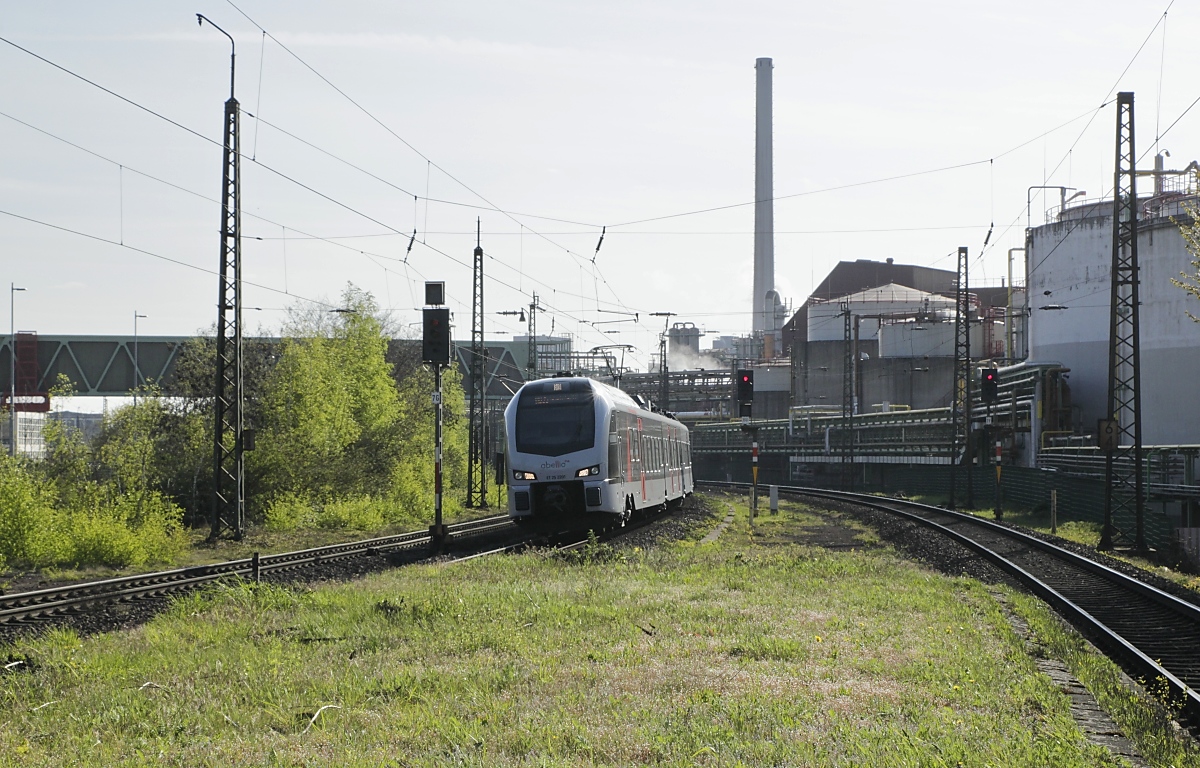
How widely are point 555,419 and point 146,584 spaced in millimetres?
9833

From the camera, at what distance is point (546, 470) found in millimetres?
25453

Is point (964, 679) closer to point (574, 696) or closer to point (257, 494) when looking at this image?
point (574, 696)

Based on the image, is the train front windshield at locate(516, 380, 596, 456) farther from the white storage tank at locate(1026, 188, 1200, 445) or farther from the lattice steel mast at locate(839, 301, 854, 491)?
the lattice steel mast at locate(839, 301, 854, 491)

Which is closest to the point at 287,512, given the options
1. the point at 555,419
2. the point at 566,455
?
the point at 555,419

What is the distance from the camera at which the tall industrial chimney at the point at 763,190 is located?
109m

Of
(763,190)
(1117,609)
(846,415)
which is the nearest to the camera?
(1117,609)

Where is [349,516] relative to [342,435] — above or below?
below

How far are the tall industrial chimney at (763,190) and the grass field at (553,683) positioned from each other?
317 feet

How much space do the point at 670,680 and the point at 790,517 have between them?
98.9 feet

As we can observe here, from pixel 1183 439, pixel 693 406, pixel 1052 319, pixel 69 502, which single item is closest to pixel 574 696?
pixel 69 502

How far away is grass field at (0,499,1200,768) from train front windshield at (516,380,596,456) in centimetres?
902

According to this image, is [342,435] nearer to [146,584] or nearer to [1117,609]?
[146,584]

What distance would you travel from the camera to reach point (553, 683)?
9547 mm

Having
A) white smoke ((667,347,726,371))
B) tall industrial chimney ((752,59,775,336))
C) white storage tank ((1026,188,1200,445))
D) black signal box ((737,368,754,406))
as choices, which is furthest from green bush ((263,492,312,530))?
white smoke ((667,347,726,371))
